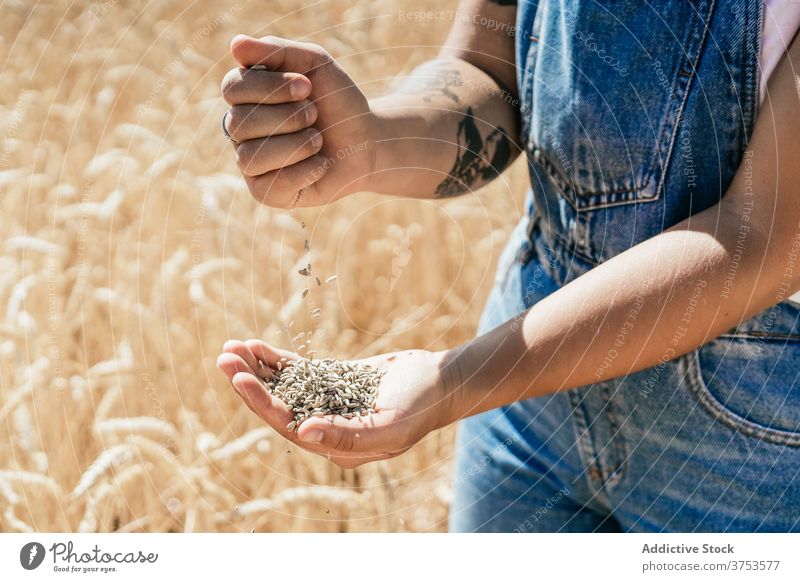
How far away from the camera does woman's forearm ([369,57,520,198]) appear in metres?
0.99

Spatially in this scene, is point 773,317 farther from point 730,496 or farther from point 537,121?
point 537,121

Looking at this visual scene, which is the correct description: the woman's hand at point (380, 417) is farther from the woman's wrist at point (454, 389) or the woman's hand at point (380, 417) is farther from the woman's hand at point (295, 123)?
the woman's hand at point (295, 123)

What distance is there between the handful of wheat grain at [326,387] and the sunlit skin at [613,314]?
0.06m

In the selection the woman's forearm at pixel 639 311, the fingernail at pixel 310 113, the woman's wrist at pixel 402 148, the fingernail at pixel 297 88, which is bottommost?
the woman's forearm at pixel 639 311

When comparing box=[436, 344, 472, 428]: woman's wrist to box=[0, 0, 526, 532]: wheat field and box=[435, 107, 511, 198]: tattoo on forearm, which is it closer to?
box=[435, 107, 511, 198]: tattoo on forearm

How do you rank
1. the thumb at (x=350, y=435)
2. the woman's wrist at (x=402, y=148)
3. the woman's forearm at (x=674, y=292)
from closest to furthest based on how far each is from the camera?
the woman's forearm at (x=674, y=292) → the thumb at (x=350, y=435) → the woman's wrist at (x=402, y=148)

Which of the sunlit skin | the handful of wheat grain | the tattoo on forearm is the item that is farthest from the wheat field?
the sunlit skin

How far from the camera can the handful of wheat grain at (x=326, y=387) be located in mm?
976

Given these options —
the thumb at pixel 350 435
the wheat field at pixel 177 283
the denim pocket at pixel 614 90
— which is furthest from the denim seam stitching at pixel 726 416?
the wheat field at pixel 177 283

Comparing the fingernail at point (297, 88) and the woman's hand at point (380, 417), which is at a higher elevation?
the fingernail at point (297, 88)

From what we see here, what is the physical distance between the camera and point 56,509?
5.12 ft

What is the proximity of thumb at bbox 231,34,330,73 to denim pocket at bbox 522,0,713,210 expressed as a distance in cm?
27

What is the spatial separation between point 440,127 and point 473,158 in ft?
0.25
